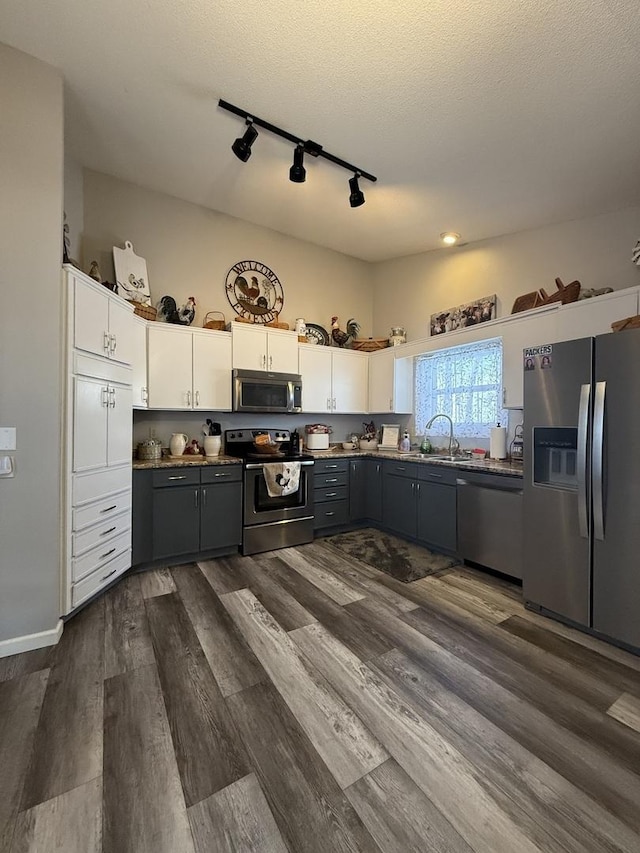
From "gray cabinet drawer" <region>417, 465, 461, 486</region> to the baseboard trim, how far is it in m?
3.00

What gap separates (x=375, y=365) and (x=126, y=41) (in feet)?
11.3

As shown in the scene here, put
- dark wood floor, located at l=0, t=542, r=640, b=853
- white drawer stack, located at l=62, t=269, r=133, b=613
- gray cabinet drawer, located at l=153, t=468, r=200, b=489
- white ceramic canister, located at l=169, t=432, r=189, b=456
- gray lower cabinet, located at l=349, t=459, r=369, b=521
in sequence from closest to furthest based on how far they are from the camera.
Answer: dark wood floor, located at l=0, t=542, r=640, b=853, white drawer stack, located at l=62, t=269, r=133, b=613, gray cabinet drawer, located at l=153, t=468, r=200, b=489, white ceramic canister, located at l=169, t=432, r=189, b=456, gray lower cabinet, located at l=349, t=459, r=369, b=521

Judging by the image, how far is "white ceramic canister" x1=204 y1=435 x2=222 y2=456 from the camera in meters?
3.60

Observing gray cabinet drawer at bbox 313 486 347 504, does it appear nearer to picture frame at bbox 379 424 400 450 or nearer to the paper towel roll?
picture frame at bbox 379 424 400 450

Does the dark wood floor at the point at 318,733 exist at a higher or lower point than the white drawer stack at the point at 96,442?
lower

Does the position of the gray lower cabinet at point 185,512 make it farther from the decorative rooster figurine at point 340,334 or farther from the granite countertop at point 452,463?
the decorative rooster figurine at point 340,334

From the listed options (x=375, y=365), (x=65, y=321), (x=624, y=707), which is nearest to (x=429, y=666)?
(x=624, y=707)

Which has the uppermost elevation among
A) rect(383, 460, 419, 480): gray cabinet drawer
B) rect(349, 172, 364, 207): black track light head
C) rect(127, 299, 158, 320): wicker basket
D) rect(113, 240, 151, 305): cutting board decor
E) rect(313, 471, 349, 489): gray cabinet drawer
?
rect(349, 172, 364, 207): black track light head

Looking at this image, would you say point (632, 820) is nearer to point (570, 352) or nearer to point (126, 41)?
point (570, 352)

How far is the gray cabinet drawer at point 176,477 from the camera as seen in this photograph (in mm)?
2992

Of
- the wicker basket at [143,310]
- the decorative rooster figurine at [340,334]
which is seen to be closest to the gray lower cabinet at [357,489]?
the decorative rooster figurine at [340,334]

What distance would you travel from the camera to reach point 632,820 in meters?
1.14

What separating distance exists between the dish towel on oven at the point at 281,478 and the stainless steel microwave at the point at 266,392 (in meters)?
0.64

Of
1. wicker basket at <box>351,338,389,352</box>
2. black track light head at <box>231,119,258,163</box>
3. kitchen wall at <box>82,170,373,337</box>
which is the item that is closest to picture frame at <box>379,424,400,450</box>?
wicker basket at <box>351,338,389,352</box>
